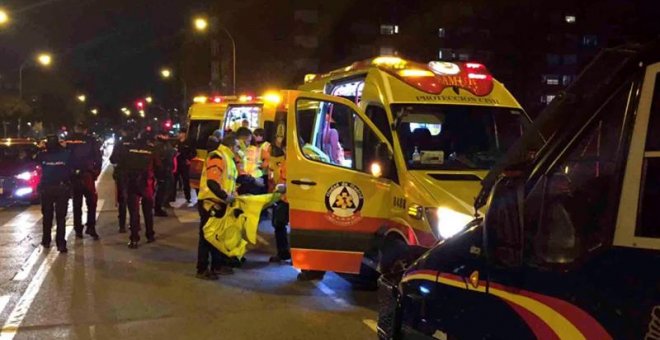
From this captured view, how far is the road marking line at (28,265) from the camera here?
8.21 meters

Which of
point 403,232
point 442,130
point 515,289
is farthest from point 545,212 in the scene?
point 442,130

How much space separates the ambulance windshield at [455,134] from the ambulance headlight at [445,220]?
0.71 m

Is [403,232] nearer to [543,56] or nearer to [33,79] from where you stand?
[33,79]

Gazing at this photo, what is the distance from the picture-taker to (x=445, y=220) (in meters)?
5.98

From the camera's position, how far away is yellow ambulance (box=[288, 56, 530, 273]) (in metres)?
6.71

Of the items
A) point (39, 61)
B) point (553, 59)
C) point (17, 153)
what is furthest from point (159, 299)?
point (553, 59)

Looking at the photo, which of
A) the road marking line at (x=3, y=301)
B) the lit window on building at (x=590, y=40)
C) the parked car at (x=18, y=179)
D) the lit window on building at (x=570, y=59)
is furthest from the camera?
the lit window on building at (x=590, y=40)

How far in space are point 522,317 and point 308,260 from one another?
4.72 m

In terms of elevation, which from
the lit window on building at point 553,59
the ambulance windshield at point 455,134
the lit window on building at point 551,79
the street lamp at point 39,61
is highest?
the lit window on building at point 553,59

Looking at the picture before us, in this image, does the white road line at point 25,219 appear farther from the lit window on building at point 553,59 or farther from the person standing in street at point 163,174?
the lit window on building at point 553,59

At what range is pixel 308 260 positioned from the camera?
23.4ft

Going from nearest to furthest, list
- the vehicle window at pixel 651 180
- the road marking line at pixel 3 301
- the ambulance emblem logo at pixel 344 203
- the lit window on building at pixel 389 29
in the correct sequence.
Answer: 1. the vehicle window at pixel 651 180
2. the road marking line at pixel 3 301
3. the ambulance emblem logo at pixel 344 203
4. the lit window on building at pixel 389 29

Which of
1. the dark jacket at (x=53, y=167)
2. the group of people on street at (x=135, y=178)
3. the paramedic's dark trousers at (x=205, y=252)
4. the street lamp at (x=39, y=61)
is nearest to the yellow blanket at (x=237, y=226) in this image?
the paramedic's dark trousers at (x=205, y=252)

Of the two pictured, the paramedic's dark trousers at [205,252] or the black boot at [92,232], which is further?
the black boot at [92,232]
